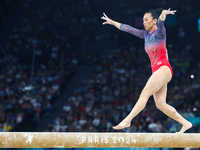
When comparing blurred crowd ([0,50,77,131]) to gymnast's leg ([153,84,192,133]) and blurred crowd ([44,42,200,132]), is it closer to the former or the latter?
blurred crowd ([44,42,200,132])

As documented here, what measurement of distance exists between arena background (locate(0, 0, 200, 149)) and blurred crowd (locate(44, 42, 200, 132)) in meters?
0.04

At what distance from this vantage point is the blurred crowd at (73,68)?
12.4 metres

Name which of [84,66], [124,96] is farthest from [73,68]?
[124,96]

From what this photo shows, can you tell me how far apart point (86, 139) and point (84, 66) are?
11.9m

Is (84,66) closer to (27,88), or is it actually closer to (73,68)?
(73,68)

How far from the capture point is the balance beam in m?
4.05

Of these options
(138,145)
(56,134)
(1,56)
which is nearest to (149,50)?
(138,145)

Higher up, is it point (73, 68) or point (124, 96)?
point (73, 68)

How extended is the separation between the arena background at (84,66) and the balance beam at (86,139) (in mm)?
7287

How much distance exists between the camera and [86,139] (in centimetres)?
407

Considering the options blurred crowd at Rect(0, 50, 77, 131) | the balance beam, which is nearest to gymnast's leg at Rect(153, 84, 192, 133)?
the balance beam

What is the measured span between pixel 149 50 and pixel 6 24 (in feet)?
46.7

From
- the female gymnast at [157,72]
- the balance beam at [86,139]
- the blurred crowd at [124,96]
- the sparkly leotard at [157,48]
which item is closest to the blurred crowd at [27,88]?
the blurred crowd at [124,96]

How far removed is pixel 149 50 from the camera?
473 centimetres
